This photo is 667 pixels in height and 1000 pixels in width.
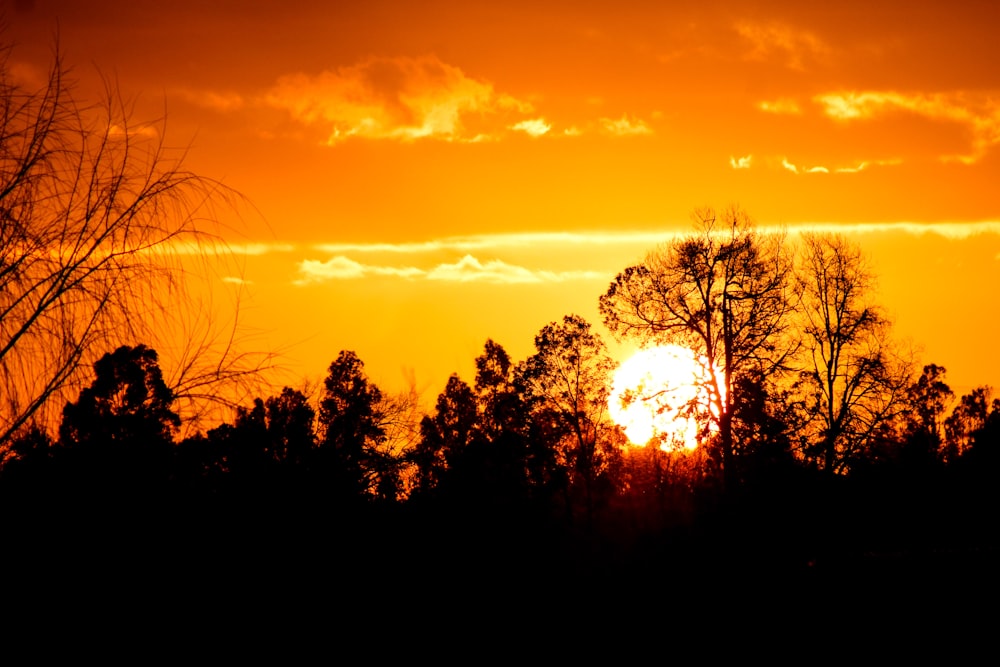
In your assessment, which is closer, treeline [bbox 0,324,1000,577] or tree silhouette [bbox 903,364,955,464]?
treeline [bbox 0,324,1000,577]

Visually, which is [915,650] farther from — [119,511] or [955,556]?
[119,511]

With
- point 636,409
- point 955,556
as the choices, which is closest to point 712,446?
point 636,409

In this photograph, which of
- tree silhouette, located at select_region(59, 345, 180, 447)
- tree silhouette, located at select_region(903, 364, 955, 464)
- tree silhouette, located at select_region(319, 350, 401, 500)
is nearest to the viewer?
tree silhouette, located at select_region(59, 345, 180, 447)

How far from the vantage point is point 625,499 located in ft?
122

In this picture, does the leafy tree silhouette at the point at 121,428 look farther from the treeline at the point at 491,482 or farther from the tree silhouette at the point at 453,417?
the tree silhouette at the point at 453,417

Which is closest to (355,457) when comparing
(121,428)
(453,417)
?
(121,428)

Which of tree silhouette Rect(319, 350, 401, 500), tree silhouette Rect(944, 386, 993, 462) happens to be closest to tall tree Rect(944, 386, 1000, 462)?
tree silhouette Rect(944, 386, 993, 462)

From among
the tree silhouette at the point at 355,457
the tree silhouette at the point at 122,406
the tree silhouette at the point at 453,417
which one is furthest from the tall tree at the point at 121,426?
the tree silhouette at the point at 453,417

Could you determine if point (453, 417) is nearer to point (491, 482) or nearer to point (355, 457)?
point (491, 482)

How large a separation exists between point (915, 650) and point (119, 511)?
12.3 meters

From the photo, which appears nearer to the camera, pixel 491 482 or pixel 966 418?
pixel 491 482

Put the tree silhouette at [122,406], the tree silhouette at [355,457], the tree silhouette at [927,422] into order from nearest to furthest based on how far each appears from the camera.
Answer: the tree silhouette at [122,406] < the tree silhouette at [355,457] < the tree silhouette at [927,422]

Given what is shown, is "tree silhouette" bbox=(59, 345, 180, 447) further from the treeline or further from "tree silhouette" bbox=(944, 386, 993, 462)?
"tree silhouette" bbox=(944, 386, 993, 462)

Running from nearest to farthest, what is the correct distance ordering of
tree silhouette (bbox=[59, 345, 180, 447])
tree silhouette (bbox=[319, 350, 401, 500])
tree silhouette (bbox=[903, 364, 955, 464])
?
tree silhouette (bbox=[59, 345, 180, 447]) → tree silhouette (bbox=[319, 350, 401, 500]) → tree silhouette (bbox=[903, 364, 955, 464])
